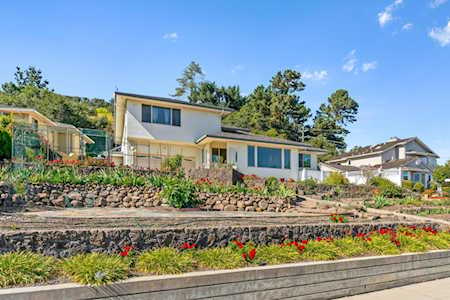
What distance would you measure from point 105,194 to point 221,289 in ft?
28.0

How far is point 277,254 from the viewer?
5.43 meters

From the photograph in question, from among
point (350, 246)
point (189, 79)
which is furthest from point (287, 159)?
point (189, 79)

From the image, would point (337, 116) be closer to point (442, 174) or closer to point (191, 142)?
point (442, 174)

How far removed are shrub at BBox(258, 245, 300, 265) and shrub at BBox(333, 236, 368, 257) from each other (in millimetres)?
1101

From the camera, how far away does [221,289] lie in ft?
13.8

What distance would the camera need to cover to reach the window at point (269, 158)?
21.6 metres

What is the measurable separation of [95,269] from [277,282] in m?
2.54

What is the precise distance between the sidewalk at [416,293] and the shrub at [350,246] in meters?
0.81

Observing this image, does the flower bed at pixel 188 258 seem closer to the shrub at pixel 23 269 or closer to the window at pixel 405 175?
the shrub at pixel 23 269

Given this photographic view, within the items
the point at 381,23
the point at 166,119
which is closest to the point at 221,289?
the point at 381,23

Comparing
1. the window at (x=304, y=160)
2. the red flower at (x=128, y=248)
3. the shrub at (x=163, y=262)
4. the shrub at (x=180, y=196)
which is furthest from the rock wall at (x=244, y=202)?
the window at (x=304, y=160)

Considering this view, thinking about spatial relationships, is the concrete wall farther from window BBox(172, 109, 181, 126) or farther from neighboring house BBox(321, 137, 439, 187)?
neighboring house BBox(321, 137, 439, 187)

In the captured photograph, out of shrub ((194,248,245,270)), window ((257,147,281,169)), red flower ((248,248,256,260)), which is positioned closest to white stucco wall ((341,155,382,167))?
window ((257,147,281,169))

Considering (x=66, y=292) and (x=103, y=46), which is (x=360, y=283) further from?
(x=103, y=46)
